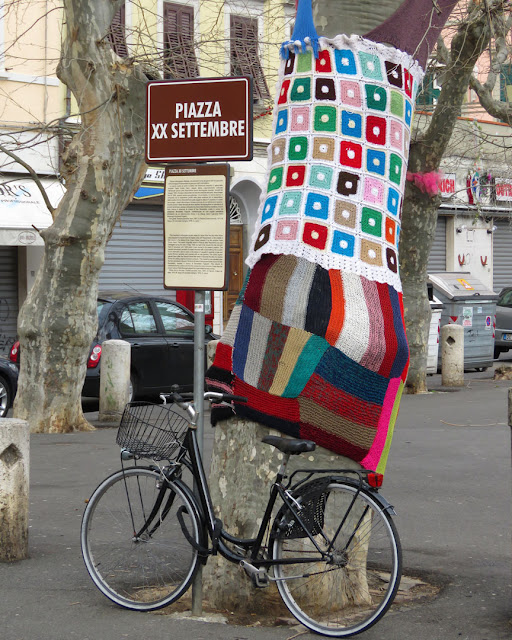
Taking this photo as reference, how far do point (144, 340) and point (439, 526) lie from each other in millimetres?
8713

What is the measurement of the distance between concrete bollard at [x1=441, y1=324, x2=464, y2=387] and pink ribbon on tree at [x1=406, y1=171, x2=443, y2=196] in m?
2.82

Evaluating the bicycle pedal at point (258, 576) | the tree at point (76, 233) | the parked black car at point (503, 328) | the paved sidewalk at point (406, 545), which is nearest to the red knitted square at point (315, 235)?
the bicycle pedal at point (258, 576)

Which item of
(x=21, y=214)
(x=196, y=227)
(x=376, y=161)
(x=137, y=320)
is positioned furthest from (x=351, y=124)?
(x=21, y=214)

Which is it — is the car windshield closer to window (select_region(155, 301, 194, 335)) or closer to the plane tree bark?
the plane tree bark

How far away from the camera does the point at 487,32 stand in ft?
50.1

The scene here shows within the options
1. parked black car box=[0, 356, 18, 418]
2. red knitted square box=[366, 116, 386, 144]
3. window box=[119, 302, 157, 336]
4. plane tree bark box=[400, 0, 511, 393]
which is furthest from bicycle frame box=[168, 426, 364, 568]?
plane tree bark box=[400, 0, 511, 393]

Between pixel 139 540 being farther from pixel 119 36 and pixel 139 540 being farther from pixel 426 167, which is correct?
pixel 119 36

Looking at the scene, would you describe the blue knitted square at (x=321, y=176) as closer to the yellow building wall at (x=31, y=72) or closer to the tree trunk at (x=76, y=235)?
the tree trunk at (x=76, y=235)

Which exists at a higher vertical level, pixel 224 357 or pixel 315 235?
pixel 315 235

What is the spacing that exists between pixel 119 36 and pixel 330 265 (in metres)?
14.0

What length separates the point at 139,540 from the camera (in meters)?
5.66

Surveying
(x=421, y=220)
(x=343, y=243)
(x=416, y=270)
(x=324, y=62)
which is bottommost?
(x=343, y=243)

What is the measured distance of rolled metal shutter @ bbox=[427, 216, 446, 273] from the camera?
33094mm

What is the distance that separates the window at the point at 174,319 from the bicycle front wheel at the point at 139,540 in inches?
418
